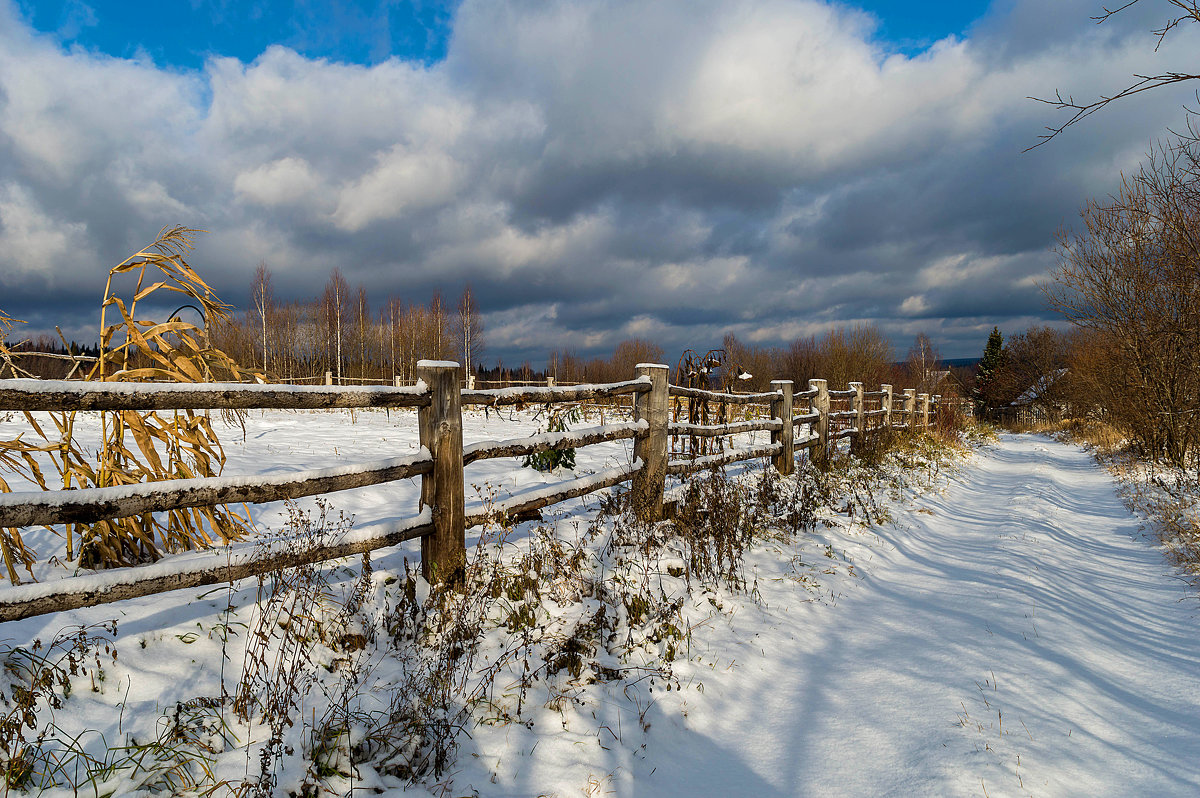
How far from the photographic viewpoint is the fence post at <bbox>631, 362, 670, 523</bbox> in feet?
17.1

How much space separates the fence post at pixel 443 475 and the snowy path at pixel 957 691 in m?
1.53

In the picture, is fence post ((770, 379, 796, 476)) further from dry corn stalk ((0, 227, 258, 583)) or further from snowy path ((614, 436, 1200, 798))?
dry corn stalk ((0, 227, 258, 583))

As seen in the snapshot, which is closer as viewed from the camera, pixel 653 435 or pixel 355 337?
pixel 653 435

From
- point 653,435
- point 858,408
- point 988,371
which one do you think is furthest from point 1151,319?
point 988,371

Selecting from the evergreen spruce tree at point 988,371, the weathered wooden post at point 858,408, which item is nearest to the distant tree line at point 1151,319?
the weathered wooden post at point 858,408

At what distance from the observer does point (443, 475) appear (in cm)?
351

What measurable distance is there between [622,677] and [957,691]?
173 cm

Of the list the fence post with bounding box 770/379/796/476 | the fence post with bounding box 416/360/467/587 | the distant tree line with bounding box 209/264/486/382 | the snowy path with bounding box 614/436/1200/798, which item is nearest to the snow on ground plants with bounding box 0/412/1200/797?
the snowy path with bounding box 614/436/1200/798

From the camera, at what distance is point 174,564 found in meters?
2.48

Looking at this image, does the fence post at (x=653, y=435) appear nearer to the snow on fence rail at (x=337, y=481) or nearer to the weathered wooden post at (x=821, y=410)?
the snow on fence rail at (x=337, y=481)

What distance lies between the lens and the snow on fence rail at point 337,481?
2.23m

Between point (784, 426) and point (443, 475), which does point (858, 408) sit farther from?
point (443, 475)

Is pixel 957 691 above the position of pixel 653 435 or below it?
below

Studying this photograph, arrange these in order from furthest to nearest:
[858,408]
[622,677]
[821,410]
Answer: [858,408], [821,410], [622,677]
